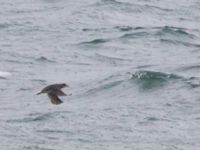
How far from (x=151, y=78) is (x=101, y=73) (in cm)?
117

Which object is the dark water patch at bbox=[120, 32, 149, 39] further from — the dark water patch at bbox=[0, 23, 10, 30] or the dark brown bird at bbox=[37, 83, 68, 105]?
A: the dark brown bird at bbox=[37, 83, 68, 105]

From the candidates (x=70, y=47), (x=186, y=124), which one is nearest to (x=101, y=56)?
(x=70, y=47)

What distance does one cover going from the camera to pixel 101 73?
22078 mm

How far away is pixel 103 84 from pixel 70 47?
3.61 metres

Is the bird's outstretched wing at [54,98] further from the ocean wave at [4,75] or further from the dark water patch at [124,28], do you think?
the dark water patch at [124,28]

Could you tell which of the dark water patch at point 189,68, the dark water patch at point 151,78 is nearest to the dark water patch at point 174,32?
→ the dark water patch at point 189,68

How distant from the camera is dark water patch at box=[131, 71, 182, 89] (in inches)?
829

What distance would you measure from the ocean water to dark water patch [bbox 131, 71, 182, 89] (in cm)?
2

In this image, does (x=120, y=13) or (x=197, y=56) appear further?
(x=120, y=13)

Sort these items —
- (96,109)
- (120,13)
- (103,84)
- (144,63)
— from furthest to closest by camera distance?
1. (120,13)
2. (144,63)
3. (103,84)
4. (96,109)

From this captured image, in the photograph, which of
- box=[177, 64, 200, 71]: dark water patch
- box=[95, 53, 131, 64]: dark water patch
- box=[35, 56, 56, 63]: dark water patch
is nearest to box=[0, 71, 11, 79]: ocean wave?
box=[35, 56, 56, 63]: dark water patch

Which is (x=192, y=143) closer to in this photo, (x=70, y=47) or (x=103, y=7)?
(x=70, y=47)

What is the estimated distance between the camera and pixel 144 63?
2283 centimetres

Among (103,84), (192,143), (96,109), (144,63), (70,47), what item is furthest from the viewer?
(70,47)
